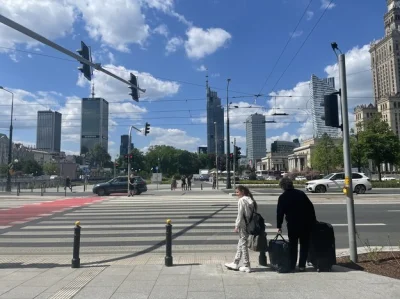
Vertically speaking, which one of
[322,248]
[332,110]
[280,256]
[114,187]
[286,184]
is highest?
[332,110]

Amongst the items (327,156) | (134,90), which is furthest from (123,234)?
(327,156)

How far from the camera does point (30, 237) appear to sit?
10250 millimetres

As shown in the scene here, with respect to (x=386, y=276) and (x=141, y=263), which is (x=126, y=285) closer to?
(x=141, y=263)

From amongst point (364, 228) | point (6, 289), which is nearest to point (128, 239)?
point (6, 289)

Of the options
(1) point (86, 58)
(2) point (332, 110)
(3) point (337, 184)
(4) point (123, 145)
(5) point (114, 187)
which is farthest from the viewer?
(4) point (123, 145)

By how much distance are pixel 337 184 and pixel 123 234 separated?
23693 mm

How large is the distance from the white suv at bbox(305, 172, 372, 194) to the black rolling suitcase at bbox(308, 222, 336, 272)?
2415cm

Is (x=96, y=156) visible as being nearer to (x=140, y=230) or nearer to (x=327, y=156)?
(x=327, y=156)

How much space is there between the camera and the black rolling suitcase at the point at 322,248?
6195 millimetres

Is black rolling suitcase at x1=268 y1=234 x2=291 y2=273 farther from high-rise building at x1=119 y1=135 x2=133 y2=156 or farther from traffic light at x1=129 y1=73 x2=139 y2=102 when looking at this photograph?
high-rise building at x1=119 y1=135 x2=133 y2=156

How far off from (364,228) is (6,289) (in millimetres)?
10167

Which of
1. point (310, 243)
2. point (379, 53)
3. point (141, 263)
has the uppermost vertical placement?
point (379, 53)

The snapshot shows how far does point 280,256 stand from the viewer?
622 centimetres

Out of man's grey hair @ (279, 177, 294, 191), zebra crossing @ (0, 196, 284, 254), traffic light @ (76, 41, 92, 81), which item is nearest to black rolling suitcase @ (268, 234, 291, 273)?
man's grey hair @ (279, 177, 294, 191)
